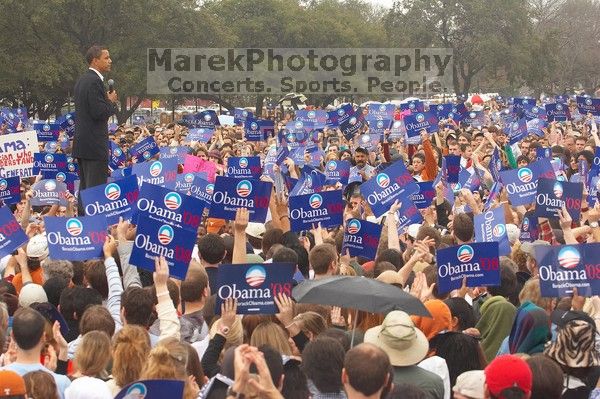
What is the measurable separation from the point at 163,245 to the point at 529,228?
14.9 feet

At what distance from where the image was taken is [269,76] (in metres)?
63.4

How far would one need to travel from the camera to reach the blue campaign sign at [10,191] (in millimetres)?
13734

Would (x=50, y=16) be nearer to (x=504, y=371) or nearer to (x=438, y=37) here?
(x=438, y=37)

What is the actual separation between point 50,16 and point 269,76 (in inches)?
664

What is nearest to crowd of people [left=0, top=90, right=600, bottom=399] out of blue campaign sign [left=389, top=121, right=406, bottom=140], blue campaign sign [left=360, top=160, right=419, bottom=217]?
blue campaign sign [left=360, top=160, right=419, bottom=217]

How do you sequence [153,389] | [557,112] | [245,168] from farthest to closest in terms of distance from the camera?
[557,112] < [245,168] < [153,389]

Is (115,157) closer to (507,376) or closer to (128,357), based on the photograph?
(128,357)

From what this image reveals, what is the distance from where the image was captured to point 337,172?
16328 mm

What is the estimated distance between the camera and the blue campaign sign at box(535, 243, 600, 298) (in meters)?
7.76

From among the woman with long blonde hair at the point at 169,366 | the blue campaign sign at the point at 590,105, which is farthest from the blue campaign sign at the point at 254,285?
the blue campaign sign at the point at 590,105

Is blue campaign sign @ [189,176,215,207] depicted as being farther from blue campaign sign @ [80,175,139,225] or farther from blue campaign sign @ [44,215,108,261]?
blue campaign sign @ [44,215,108,261]

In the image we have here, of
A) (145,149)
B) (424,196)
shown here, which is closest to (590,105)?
(145,149)

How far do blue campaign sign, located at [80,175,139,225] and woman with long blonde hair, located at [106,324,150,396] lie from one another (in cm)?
420

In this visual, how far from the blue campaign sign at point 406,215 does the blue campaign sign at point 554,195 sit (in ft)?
4.49
